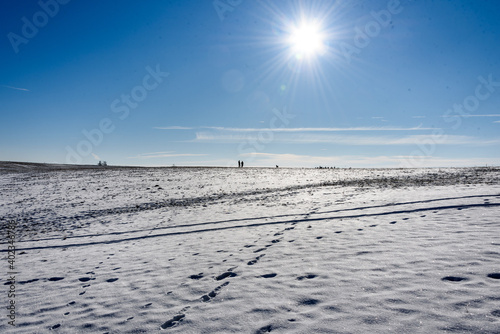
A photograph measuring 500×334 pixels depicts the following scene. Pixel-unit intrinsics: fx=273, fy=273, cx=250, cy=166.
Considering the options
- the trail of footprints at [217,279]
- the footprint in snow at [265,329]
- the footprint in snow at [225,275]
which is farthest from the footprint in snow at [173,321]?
the footprint in snow at [225,275]

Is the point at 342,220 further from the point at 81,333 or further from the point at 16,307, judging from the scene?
the point at 16,307

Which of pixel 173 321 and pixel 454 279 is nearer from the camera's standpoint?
pixel 173 321

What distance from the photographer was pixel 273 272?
21.7 feet

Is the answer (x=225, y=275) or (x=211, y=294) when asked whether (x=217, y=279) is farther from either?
(x=211, y=294)

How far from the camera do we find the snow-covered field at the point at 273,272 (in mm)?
4602

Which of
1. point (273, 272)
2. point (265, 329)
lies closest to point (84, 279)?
point (273, 272)

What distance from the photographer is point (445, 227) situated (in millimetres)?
A: 9141

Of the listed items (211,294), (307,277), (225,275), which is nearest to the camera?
(211,294)

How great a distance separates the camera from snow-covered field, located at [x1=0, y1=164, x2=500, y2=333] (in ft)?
15.1

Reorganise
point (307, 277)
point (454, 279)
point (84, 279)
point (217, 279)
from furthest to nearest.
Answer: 1. point (84, 279)
2. point (217, 279)
3. point (307, 277)
4. point (454, 279)

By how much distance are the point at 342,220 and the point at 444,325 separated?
25.3ft

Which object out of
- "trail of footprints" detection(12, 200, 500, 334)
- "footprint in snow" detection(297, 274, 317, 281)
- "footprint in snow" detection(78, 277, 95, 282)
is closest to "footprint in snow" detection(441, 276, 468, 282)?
"trail of footprints" detection(12, 200, 500, 334)

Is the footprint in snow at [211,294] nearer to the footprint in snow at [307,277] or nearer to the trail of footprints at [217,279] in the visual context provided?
the trail of footprints at [217,279]

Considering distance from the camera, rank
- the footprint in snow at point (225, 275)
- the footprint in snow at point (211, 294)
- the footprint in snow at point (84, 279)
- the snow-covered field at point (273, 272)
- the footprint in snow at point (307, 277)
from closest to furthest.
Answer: the snow-covered field at point (273, 272) < the footprint in snow at point (211, 294) < the footprint in snow at point (307, 277) < the footprint in snow at point (225, 275) < the footprint in snow at point (84, 279)
